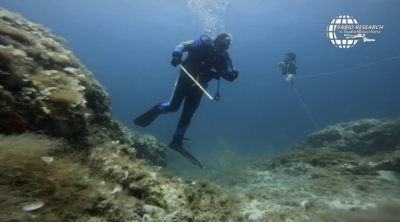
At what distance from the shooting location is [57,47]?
5.57 m

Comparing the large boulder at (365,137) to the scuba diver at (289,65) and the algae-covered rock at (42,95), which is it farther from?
the algae-covered rock at (42,95)

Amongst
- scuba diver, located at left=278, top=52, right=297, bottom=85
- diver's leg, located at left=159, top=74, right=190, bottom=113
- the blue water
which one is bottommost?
diver's leg, located at left=159, top=74, right=190, bottom=113

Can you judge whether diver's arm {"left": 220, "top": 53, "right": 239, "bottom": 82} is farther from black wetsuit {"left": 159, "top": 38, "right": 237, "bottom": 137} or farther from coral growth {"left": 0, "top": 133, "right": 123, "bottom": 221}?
coral growth {"left": 0, "top": 133, "right": 123, "bottom": 221}

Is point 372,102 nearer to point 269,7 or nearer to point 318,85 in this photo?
point 318,85

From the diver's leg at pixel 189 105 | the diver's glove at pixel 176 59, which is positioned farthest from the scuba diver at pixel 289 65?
the diver's glove at pixel 176 59

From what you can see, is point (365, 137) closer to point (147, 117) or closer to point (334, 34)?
→ point (334, 34)

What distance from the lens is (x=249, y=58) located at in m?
92.3

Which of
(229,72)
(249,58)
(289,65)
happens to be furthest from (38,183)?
(249,58)

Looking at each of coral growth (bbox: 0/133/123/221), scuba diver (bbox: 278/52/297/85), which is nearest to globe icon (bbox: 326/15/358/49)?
scuba diver (bbox: 278/52/297/85)

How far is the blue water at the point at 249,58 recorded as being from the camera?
122 ft

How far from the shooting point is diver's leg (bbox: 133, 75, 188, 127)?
27.5 feet

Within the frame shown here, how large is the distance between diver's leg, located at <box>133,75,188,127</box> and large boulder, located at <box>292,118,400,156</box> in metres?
8.29

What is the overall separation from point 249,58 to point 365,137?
8300 cm

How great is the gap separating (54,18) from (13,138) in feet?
230
